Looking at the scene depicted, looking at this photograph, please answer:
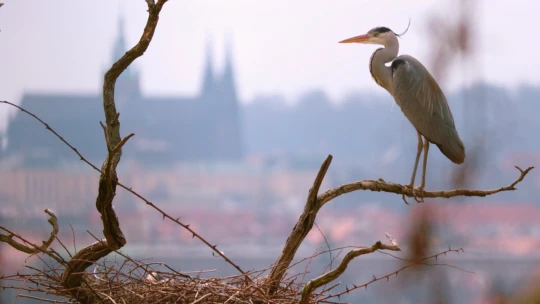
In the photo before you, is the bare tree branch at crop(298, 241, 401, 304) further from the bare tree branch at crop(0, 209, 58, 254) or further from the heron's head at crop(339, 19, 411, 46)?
the heron's head at crop(339, 19, 411, 46)

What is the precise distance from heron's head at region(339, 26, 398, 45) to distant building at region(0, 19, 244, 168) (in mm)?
3268

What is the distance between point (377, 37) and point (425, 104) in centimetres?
28

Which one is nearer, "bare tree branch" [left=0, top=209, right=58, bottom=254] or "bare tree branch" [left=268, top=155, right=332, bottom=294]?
"bare tree branch" [left=0, top=209, right=58, bottom=254]

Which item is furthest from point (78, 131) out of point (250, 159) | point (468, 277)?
point (468, 277)

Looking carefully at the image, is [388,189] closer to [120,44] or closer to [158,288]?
[158,288]

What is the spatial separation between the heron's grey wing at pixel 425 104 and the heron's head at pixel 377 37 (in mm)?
82

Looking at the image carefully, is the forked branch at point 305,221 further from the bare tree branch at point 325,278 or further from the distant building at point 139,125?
the distant building at point 139,125

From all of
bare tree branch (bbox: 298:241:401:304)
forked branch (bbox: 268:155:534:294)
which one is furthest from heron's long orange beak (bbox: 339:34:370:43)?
bare tree branch (bbox: 298:241:401:304)

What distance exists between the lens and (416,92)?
235 cm

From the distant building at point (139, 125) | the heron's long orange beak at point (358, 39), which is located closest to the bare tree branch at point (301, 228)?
the heron's long orange beak at point (358, 39)

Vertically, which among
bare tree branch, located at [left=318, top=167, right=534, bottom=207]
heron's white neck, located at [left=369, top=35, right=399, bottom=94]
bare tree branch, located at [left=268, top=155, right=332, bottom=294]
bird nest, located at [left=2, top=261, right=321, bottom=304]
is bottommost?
bird nest, located at [left=2, top=261, right=321, bottom=304]

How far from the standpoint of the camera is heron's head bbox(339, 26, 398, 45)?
7.73ft

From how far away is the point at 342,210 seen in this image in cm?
1031

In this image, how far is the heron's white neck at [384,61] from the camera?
237cm
